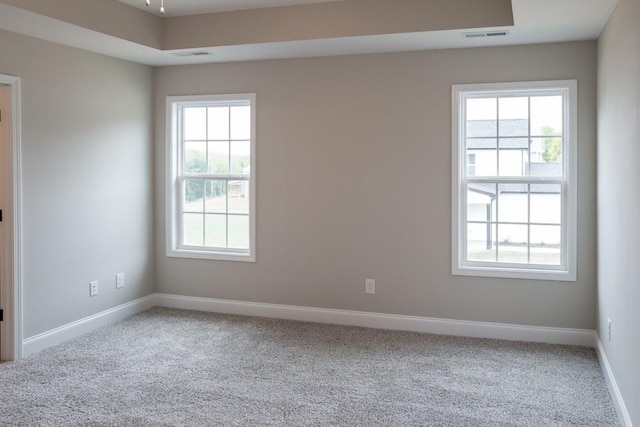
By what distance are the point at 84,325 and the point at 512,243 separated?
376 cm

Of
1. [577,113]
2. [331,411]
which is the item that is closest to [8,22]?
[331,411]

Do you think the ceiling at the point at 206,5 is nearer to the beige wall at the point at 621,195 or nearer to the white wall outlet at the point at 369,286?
the beige wall at the point at 621,195

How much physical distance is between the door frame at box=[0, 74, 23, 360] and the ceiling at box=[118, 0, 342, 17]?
1182 millimetres

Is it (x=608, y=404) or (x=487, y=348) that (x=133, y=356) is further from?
(x=608, y=404)

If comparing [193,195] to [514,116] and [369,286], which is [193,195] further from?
[514,116]

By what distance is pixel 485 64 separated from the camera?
4.68 m

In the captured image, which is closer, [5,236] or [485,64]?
[5,236]

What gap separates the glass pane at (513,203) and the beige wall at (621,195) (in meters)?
0.65

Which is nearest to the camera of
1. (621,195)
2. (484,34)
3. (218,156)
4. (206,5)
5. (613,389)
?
(621,195)

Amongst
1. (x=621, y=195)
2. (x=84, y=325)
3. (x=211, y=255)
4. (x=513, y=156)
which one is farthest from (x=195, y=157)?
(x=621, y=195)

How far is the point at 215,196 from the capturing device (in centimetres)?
568

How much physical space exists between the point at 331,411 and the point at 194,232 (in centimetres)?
298

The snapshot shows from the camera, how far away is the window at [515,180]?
456cm

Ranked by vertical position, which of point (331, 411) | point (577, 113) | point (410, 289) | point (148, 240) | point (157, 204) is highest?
point (577, 113)
